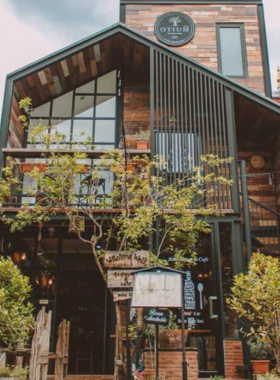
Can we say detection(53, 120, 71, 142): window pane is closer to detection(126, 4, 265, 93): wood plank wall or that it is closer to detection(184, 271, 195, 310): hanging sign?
detection(126, 4, 265, 93): wood plank wall

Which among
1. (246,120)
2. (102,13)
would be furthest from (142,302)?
(102,13)

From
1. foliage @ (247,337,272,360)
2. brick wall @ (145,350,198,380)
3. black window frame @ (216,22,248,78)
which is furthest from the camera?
black window frame @ (216,22,248,78)

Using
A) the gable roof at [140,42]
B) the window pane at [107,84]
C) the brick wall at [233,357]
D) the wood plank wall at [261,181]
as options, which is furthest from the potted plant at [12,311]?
the wood plank wall at [261,181]

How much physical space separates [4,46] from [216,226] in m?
9.40

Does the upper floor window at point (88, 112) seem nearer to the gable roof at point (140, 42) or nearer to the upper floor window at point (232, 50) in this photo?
the gable roof at point (140, 42)

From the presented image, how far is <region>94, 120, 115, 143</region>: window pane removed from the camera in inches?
501

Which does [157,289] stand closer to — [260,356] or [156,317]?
[156,317]

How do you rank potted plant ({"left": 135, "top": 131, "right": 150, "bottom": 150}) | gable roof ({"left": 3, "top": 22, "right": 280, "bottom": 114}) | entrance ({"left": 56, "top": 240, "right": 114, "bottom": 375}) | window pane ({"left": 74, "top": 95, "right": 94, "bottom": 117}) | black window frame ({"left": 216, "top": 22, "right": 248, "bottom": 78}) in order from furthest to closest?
black window frame ({"left": 216, "top": 22, "right": 248, "bottom": 78}), window pane ({"left": 74, "top": 95, "right": 94, "bottom": 117}), entrance ({"left": 56, "top": 240, "right": 114, "bottom": 375}), gable roof ({"left": 3, "top": 22, "right": 280, "bottom": 114}), potted plant ({"left": 135, "top": 131, "right": 150, "bottom": 150})

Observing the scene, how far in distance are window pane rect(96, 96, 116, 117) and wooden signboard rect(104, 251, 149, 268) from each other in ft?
20.0

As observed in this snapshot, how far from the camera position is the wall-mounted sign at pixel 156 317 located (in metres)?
6.96

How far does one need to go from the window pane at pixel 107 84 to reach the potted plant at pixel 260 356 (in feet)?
24.9

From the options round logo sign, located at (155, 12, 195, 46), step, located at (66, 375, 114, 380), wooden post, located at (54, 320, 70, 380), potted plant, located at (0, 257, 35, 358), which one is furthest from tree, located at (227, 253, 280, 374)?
round logo sign, located at (155, 12, 195, 46)

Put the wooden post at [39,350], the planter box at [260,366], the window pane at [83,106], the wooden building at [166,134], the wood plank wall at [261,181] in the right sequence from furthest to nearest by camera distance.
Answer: the window pane at [83,106]
the wood plank wall at [261,181]
the wooden building at [166,134]
the planter box at [260,366]
the wooden post at [39,350]

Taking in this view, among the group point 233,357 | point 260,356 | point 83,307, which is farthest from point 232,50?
point 260,356
